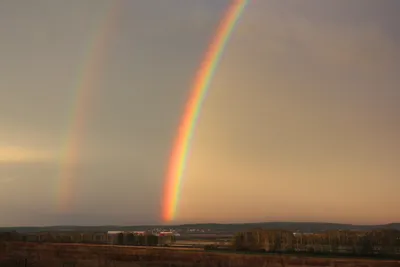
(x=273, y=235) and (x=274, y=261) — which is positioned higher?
(x=273, y=235)

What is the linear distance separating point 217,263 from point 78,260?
1049 centimetres

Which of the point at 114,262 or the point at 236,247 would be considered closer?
the point at 114,262

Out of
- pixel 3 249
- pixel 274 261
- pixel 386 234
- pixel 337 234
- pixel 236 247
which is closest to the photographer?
pixel 274 261

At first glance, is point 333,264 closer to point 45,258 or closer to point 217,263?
point 217,263

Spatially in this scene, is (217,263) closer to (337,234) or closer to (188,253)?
(188,253)

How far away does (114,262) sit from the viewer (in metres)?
30.2

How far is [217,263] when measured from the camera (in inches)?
1046

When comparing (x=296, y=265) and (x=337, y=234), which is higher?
(x=337, y=234)

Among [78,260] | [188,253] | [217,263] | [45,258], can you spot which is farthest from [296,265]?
[45,258]

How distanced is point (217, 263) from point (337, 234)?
3115 cm

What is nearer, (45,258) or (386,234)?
(45,258)

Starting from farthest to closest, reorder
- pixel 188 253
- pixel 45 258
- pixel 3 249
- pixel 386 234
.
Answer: pixel 386 234, pixel 3 249, pixel 45 258, pixel 188 253

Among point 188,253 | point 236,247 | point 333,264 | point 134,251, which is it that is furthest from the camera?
point 236,247

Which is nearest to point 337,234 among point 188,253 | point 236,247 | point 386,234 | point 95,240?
point 386,234
